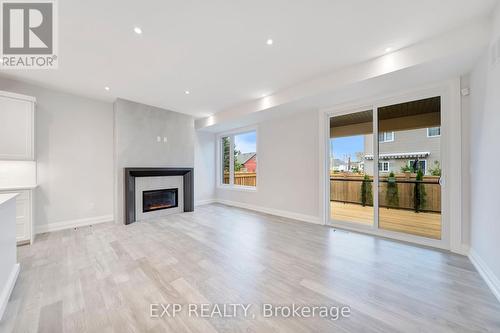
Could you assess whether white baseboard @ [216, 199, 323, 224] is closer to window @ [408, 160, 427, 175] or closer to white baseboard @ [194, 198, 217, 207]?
white baseboard @ [194, 198, 217, 207]

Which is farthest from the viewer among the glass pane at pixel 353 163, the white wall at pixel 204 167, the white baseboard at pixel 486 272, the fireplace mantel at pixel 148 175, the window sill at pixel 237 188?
the white wall at pixel 204 167

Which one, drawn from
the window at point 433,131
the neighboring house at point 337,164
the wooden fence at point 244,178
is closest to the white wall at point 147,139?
the wooden fence at point 244,178

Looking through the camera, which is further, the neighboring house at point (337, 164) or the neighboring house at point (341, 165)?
the neighboring house at point (337, 164)

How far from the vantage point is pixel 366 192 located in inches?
166

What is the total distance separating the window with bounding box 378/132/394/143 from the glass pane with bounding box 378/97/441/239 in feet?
0.15

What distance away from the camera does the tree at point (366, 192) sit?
4.03 meters

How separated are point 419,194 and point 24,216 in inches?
259

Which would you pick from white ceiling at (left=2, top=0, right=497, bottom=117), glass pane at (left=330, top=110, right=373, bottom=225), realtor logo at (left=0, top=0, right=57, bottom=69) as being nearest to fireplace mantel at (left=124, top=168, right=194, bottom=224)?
white ceiling at (left=2, top=0, right=497, bottom=117)

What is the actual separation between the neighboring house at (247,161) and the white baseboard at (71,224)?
3.75 m

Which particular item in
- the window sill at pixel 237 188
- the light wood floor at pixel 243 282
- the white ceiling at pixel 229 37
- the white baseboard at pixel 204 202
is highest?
the white ceiling at pixel 229 37

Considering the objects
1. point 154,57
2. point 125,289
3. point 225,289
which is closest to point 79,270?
point 125,289

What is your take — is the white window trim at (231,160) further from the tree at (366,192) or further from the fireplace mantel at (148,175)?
the tree at (366,192)

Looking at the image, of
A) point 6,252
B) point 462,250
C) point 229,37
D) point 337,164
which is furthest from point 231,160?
point 462,250

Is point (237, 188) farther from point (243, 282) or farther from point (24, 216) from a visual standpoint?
point (24, 216)
